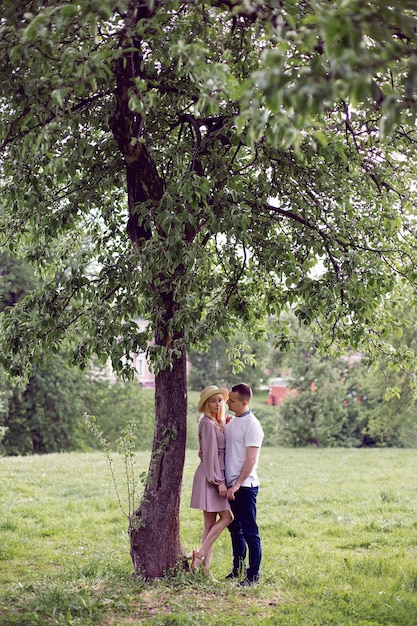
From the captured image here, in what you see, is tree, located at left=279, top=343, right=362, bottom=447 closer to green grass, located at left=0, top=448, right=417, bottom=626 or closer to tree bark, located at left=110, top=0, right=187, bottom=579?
green grass, located at left=0, top=448, right=417, bottom=626

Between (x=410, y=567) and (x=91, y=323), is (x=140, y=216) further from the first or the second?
(x=410, y=567)

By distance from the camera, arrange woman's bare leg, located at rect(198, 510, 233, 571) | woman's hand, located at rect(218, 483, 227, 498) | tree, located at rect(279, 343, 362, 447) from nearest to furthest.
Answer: woman's hand, located at rect(218, 483, 227, 498) → woman's bare leg, located at rect(198, 510, 233, 571) → tree, located at rect(279, 343, 362, 447)

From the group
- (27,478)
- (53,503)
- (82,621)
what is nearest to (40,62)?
(82,621)

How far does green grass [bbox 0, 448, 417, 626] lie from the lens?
673 cm

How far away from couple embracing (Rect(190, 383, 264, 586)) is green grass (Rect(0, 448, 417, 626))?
0.35 meters

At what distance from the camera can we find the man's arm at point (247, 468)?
7.59 metres

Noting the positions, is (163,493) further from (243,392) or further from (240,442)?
(243,392)

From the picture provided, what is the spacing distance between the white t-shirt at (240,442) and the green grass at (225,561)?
3.78ft

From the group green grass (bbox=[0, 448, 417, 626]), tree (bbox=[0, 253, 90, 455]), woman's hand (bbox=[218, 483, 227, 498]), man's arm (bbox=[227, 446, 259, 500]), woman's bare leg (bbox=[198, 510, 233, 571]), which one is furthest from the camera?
tree (bbox=[0, 253, 90, 455])

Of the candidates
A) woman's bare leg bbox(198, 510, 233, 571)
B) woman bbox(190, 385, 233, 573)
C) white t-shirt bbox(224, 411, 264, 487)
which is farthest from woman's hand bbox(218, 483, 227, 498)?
woman's bare leg bbox(198, 510, 233, 571)

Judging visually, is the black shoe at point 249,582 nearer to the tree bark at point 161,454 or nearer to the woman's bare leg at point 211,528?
the woman's bare leg at point 211,528

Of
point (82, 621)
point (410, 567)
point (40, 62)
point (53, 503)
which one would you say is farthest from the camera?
point (53, 503)

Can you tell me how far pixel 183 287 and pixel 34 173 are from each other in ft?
6.57

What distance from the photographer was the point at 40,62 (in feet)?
17.9
